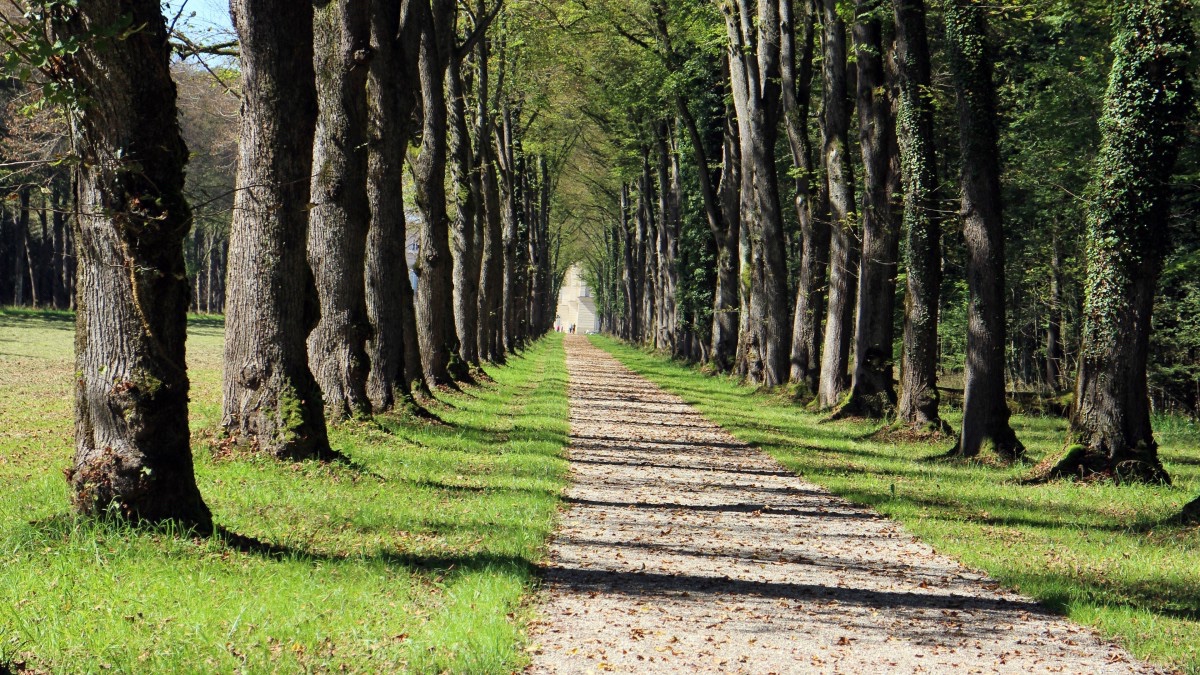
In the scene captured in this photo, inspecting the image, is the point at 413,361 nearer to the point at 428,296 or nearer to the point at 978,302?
the point at 428,296

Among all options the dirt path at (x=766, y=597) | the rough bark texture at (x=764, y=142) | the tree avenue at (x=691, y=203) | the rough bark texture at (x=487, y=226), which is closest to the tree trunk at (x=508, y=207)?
the tree avenue at (x=691, y=203)

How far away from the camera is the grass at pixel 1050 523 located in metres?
6.86

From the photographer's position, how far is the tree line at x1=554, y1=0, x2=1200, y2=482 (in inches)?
477

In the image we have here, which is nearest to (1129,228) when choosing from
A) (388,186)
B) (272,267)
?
(272,267)

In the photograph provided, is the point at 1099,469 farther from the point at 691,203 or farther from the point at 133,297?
the point at 691,203

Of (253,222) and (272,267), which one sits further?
(253,222)

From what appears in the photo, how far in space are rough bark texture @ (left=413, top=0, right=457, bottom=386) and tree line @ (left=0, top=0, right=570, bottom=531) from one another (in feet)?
0.14

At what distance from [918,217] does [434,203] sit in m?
9.06

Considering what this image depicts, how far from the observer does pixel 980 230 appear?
14.3 m

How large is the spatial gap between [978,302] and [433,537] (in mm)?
8913

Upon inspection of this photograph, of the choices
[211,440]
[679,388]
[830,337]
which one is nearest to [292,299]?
[211,440]

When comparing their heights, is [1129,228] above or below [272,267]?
above

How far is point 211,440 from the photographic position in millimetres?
11086

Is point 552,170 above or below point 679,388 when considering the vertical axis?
above
